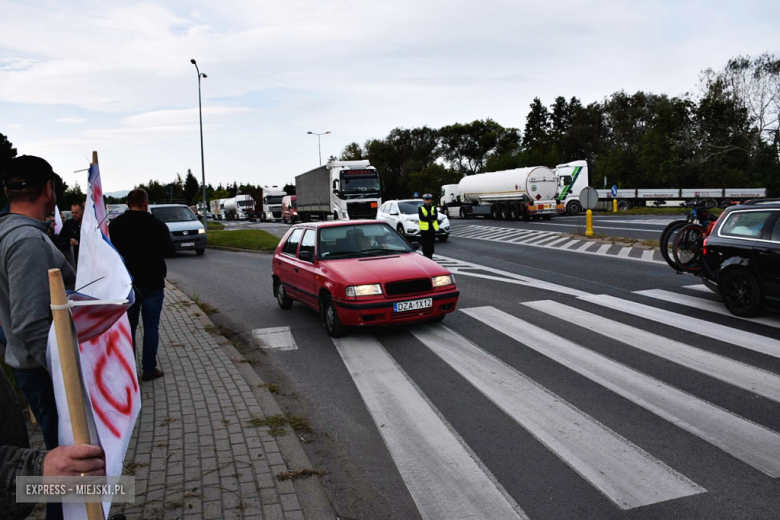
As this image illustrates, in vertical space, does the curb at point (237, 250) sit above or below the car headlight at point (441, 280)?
below

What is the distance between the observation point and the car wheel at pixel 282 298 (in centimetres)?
1043

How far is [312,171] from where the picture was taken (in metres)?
37.6

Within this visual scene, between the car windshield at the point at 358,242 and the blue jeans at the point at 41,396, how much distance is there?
5999 mm

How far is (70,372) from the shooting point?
1.93 m

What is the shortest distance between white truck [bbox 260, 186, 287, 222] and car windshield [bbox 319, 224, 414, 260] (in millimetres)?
49095

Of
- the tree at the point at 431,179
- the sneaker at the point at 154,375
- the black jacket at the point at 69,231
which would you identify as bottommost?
the sneaker at the point at 154,375

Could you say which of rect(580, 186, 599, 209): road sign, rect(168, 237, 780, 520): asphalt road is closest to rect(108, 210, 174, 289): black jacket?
rect(168, 237, 780, 520): asphalt road

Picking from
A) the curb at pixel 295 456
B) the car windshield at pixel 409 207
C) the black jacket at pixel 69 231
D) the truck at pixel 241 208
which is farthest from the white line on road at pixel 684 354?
the truck at pixel 241 208

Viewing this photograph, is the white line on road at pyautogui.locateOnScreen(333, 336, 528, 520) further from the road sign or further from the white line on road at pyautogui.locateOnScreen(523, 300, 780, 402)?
the road sign

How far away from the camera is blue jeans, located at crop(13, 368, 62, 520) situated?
9.40 feet

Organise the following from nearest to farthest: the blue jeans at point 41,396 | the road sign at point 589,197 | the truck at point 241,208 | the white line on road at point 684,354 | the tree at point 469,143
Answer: the blue jeans at point 41,396 < the white line on road at point 684,354 < the road sign at point 589,197 < the truck at point 241,208 < the tree at point 469,143

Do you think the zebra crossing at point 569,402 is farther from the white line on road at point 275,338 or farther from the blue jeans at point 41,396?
the blue jeans at point 41,396

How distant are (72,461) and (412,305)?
622 centimetres

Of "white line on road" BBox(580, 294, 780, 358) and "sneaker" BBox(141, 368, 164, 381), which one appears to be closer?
"sneaker" BBox(141, 368, 164, 381)
